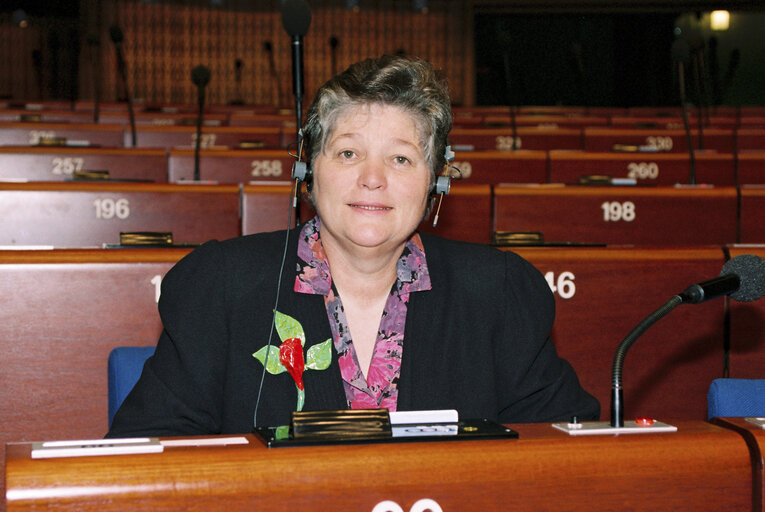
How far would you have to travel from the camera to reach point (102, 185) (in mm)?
2881

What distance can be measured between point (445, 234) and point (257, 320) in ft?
5.44

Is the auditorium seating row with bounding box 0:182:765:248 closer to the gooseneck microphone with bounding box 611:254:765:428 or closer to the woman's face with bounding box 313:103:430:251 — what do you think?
the woman's face with bounding box 313:103:430:251

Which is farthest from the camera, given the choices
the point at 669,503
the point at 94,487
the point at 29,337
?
the point at 29,337

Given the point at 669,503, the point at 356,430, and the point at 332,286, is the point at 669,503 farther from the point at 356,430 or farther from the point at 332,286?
the point at 332,286

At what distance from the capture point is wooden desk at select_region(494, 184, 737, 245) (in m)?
2.97

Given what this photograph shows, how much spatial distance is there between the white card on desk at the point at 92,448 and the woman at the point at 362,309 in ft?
1.67

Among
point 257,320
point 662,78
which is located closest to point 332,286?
point 257,320

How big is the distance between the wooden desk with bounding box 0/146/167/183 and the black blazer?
8.29 feet

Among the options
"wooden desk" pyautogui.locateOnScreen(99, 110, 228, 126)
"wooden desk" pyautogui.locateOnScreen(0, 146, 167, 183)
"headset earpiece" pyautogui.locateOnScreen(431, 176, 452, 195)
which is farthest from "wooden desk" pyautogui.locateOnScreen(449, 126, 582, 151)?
"headset earpiece" pyautogui.locateOnScreen(431, 176, 452, 195)

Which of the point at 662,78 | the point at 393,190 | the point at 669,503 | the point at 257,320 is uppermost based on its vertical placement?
the point at 662,78

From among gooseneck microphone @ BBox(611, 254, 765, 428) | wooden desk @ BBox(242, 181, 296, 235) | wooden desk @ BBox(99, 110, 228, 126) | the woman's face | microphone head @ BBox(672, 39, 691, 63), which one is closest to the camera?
gooseneck microphone @ BBox(611, 254, 765, 428)

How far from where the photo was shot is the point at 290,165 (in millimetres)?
→ 4086

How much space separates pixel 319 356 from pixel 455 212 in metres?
1.68

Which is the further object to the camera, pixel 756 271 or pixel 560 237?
pixel 560 237
